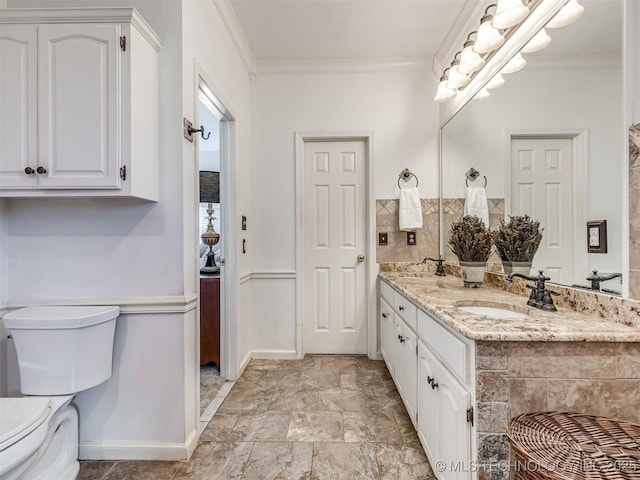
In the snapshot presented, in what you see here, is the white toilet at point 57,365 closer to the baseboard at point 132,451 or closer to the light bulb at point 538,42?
the baseboard at point 132,451

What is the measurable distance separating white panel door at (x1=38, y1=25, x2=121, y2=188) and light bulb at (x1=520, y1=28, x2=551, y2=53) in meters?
1.96

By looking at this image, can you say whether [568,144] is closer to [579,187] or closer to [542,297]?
[579,187]

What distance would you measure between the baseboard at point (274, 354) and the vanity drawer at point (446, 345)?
1.55 metres

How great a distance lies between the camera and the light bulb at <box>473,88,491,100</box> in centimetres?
194

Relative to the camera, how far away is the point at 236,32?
2.28 m

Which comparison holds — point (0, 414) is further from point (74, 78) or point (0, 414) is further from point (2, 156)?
point (74, 78)

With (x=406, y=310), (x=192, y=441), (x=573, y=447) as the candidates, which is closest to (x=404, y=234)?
(x=406, y=310)

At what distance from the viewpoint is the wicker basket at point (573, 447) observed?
73 centimetres

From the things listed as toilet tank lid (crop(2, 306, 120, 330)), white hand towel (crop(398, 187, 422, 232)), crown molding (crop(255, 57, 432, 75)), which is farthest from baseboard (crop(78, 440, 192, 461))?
crown molding (crop(255, 57, 432, 75))

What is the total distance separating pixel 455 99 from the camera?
7.97 feet

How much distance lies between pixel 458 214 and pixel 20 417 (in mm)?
2747

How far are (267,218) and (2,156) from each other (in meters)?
1.72

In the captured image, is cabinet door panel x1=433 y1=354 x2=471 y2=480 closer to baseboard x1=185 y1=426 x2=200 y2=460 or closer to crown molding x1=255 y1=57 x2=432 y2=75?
baseboard x1=185 y1=426 x2=200 y2=460

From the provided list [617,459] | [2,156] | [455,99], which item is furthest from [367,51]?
[617,459]
